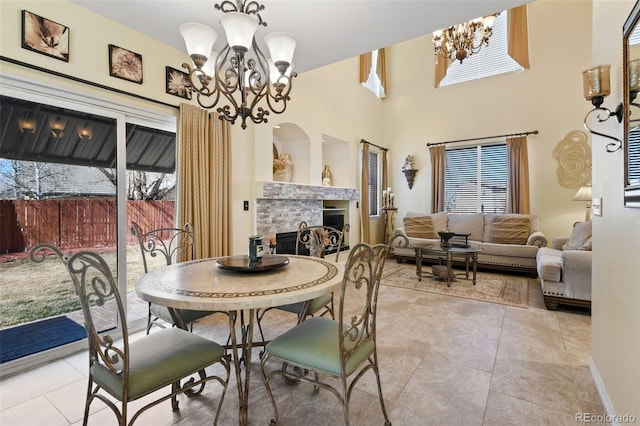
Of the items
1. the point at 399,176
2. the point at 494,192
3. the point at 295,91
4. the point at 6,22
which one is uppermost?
the point at 295,91

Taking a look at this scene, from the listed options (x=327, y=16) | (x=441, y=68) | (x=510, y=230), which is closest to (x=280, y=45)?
(x=327, y=16)

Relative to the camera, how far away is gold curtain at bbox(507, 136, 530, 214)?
5.32m

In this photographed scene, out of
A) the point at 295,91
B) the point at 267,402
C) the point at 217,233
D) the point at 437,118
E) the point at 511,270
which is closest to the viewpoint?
the point at 267,402

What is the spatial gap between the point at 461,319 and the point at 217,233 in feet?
8.68

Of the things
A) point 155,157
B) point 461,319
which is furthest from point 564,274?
point 155,157

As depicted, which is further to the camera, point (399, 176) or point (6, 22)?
point (399, 176)

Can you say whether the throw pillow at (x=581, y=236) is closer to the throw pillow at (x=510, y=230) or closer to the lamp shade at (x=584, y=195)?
the lamp shade at (x=584, y=195)

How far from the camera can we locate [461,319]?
2920 mm

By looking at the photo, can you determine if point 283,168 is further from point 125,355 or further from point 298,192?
point 125,355

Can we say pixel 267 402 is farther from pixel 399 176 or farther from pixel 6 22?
pixel 399 176

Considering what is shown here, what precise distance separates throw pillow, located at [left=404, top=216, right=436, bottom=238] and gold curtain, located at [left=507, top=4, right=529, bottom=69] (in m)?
3.37

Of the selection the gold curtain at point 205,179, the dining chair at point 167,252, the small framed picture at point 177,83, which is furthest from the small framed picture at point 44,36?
the dining chair at point 167,252

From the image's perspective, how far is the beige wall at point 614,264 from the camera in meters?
1.27

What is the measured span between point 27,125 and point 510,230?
20.3 feet
